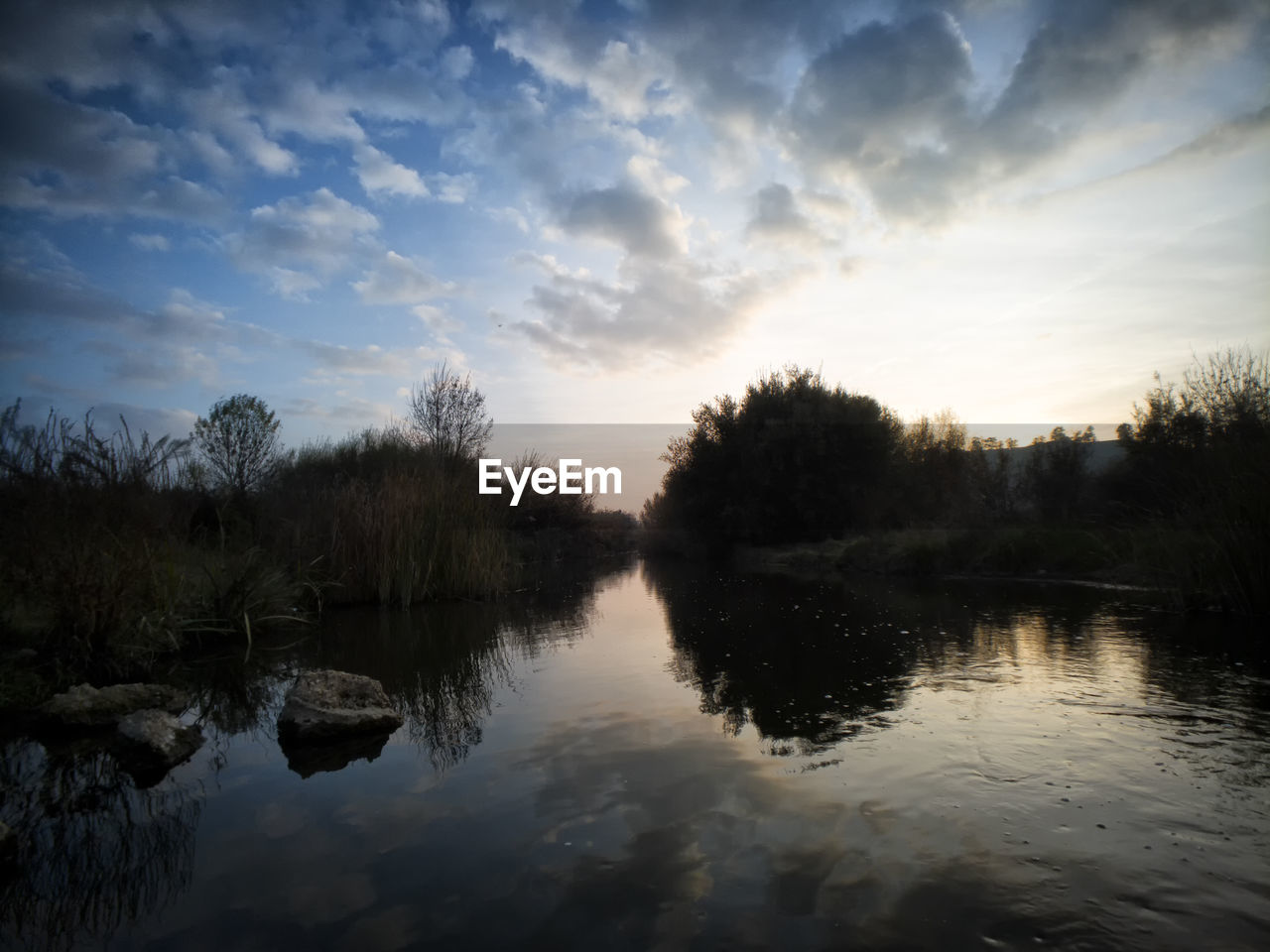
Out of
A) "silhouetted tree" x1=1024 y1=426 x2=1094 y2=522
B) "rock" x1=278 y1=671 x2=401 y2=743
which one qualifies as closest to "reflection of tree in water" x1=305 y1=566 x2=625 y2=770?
"rock" x1=278 y1=671 x2=401 y2=743

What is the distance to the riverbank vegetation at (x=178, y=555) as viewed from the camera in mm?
5973

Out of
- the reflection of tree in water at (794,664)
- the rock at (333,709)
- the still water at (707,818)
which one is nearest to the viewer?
the still water at (707,818)

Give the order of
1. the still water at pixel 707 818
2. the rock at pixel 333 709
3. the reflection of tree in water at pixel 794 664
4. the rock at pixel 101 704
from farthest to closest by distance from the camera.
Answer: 1. the rock at pixel 101 704
2. the rock at pixel 333 709
3. the reflection of tree in water at pixel 794 664
4. the still water at pixel 707 818

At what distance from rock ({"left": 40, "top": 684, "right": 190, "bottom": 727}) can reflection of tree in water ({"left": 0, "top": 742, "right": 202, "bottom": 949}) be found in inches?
28.6

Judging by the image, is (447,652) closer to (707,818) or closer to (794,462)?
(707,818)

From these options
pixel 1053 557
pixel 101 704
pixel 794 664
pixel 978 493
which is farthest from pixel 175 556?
pixel 978 493

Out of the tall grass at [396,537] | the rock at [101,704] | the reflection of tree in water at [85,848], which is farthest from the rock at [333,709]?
the tall grass at [396,537]

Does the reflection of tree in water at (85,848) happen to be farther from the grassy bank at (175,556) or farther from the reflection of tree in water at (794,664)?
the reflection of tree in water at (794,664)

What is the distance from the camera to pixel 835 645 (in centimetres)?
732

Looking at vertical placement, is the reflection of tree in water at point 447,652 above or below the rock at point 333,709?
below

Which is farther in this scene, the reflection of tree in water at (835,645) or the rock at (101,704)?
the rock at (101,704)

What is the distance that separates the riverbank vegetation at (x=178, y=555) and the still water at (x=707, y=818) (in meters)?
1.47

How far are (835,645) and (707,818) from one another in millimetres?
4685

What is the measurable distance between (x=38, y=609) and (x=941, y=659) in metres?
8.57
